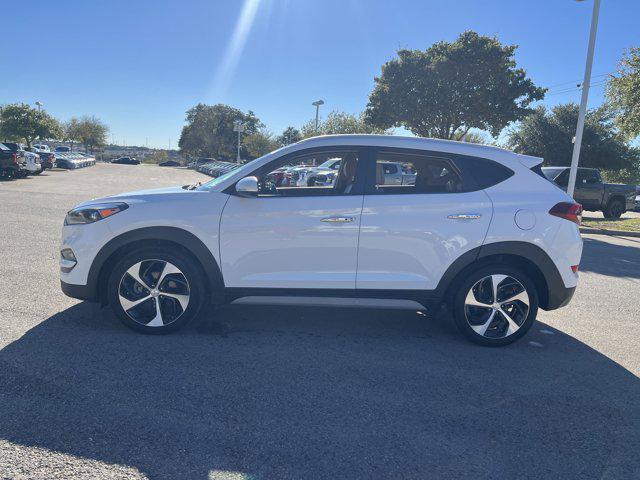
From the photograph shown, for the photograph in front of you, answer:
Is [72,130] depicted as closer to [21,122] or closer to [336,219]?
[21,122]

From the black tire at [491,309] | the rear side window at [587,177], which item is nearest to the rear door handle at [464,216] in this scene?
the black tire at [491,309]

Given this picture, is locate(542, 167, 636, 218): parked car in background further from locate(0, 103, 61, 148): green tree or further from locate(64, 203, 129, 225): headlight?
locate(0, 103, 61, 148): green tree

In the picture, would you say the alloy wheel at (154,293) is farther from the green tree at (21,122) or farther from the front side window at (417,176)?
the green tree at (21,122)

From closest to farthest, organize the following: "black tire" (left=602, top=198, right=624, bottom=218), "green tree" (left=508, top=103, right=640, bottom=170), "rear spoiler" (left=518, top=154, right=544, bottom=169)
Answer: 1. "rear spoiler" (left=518, top=154, right=544, bottom=169)
2. "black tire" (left=602, top=198, right=624, bottom=218)
3. "green tree" (left=508, top=103, right=640, bottom=170)

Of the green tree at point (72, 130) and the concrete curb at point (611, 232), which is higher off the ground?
the green tree at point (72, 130)

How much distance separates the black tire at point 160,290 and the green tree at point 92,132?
88.8 meters

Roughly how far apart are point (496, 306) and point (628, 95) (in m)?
15.4

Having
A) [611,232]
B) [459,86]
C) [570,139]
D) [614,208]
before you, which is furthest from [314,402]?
[570,139]

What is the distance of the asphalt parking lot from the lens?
245cm

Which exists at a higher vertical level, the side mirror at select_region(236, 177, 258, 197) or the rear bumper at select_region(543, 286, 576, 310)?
the side mirror at select_region(236, 177, 258, 197)

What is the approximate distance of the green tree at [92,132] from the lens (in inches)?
3189

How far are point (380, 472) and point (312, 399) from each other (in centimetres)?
81

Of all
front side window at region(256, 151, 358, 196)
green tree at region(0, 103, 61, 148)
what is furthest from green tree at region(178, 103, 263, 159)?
front side window at region(256, 151, 358, 196)

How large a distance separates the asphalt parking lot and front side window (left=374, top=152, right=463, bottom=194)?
1.42m
